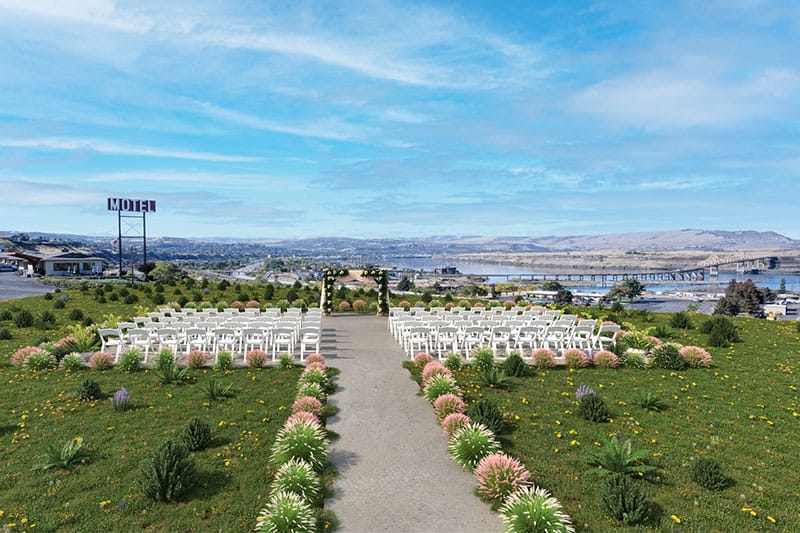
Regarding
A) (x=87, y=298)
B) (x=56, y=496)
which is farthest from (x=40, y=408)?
(x=87, y=298)

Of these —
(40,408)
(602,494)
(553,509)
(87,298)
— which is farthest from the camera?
(87,298)

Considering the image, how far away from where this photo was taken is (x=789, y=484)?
239 inches

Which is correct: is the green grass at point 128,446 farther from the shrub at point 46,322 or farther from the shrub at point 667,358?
the shrub at point 667,358

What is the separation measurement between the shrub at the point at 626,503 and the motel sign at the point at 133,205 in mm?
64353

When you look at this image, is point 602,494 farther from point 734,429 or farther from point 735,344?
point 735,344

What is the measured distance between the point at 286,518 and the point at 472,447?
2787mm

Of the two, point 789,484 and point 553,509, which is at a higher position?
point 553,509

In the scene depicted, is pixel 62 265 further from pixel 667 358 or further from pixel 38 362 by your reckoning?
pixel 667 358

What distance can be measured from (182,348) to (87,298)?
1681cm

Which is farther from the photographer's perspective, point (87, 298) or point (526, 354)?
point (87, 298)

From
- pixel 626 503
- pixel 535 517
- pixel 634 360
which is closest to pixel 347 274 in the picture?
pixel 634 360

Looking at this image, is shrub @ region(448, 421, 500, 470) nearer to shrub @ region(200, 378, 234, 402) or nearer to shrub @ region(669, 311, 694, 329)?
shrub @ region(200, 378, 234, 402)

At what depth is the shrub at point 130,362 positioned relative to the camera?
11.3 meters

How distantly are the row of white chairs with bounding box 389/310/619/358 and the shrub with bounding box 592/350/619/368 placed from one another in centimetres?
107
